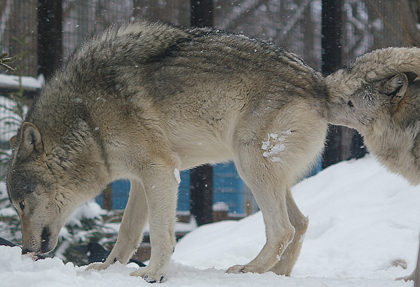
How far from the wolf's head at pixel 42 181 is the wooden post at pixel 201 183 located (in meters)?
3.20

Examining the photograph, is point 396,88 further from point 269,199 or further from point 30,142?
point 30,142

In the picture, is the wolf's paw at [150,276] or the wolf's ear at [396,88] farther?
the wolf's ear at [396,88]

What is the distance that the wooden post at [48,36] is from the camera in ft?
19.1

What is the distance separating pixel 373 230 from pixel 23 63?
4.89 m

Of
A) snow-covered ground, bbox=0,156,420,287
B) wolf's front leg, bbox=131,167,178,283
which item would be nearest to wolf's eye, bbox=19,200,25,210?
snow-covered ground, bbox=0,156,420,287

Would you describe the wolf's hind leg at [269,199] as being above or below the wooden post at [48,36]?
below

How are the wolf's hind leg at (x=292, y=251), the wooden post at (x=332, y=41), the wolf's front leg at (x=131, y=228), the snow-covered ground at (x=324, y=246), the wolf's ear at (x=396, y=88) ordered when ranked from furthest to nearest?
1. the wooden post at (x=332, y=41)
2. the wolf's front leg at (x=131, y=228)
3. the wolf's hind leg at (x=292, y=251)
4. the wolf's ear at (x=396, y=88)
5. the snow-covered ground at (x=324, y=246)

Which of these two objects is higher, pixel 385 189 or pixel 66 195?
pixel 66 195

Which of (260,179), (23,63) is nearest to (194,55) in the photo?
(260,179)

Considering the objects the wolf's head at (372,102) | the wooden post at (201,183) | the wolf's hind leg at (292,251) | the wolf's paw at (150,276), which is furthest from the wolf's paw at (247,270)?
the wooden post at (201,183)

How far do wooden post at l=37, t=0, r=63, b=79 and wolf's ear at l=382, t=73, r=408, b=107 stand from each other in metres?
4.24

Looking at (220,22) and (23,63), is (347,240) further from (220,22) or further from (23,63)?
(23,63)

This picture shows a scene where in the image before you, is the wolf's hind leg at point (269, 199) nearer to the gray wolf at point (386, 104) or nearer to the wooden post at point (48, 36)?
the gray wolf at point (386, 104)

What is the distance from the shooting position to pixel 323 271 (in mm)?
4109
